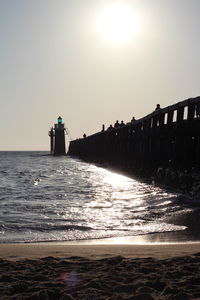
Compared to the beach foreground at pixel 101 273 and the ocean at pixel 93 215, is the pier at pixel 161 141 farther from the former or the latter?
the beach foreground at pixel 101 273

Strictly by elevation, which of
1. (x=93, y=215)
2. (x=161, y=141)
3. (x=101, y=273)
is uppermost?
(x=161, y=141)

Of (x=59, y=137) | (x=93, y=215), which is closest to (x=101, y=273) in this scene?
(x=93, y=215)

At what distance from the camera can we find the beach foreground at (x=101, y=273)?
10.1 ft

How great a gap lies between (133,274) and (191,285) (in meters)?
0.55

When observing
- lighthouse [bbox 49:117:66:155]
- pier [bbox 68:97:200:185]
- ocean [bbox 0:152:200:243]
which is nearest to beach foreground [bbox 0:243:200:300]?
ocean [bbox 0:152:200:243]

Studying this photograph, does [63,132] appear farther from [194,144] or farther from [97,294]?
[97,294]

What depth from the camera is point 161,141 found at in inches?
589

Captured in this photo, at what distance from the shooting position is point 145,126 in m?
18.1

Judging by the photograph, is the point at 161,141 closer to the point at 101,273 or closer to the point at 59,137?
the point at 101,273

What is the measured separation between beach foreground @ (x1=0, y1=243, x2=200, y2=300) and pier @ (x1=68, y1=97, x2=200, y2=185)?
20.8 ft

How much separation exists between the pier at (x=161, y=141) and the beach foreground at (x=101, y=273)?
20.8 feet

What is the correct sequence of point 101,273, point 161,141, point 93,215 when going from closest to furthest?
point 101,273, point 93,215, point 161,141

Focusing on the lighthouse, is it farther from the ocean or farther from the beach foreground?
the beach foreground

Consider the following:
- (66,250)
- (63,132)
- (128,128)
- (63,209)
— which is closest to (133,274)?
(66,250)
